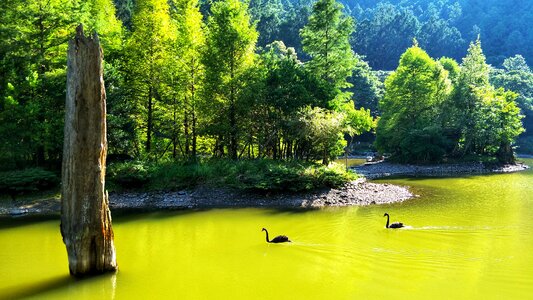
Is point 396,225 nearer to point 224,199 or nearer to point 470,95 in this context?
point 224,199

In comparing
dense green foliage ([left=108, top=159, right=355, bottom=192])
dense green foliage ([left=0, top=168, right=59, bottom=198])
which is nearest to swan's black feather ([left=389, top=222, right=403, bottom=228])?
dense green foliage ([left=108, top=159, right=355, bottom=192])

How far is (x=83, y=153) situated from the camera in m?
10.7

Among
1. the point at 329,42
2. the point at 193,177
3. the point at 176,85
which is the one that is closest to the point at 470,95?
the point at 329,42

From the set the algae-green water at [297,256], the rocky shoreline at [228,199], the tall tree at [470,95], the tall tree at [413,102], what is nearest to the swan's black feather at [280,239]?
the algae-green water at [297,256]

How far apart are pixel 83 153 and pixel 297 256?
22.8 ft

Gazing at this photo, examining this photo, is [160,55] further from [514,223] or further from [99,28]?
[514,223]

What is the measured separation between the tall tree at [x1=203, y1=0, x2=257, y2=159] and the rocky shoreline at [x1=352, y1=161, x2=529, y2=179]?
49.4ft

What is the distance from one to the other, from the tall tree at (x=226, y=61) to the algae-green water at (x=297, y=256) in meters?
8.31

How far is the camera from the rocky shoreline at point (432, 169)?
124ft

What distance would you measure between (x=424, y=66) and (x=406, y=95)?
3.47m

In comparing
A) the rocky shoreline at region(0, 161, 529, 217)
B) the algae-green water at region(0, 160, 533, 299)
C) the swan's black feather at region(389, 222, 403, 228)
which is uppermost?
the rocky shoreline at region(0, 161, 529, 217)

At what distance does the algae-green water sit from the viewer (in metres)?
10.4

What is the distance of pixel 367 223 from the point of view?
17.9m

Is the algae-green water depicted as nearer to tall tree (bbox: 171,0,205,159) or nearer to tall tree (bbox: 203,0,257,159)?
tall tree (bbox: 203,0,257,159)
